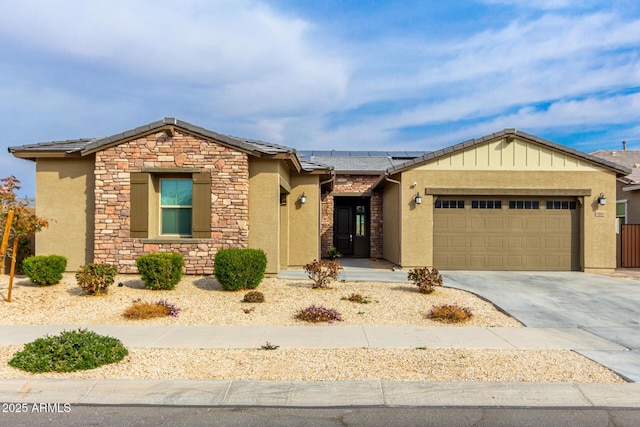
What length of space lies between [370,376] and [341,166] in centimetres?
A: 1569

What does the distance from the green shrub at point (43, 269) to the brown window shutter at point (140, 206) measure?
2.01 metres

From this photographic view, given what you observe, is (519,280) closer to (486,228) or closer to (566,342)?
(486,228)

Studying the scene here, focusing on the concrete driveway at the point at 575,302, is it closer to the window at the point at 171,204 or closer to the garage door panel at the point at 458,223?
the garage door panel at the point at 458,223

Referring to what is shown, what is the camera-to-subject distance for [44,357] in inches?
205

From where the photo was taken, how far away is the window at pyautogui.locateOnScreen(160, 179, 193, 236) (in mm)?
12047

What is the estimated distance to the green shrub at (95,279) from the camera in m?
9.19

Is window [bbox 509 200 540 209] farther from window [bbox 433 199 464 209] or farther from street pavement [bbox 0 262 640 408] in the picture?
street pavement [bbox 0 262 640 408]

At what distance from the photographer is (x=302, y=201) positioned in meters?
14.5

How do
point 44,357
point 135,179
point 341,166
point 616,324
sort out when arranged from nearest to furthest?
point 44,357, point 616,324, point 135,179, point 341,166

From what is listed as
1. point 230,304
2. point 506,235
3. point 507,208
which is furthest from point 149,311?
point 507,208

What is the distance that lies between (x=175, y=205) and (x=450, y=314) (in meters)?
7.98

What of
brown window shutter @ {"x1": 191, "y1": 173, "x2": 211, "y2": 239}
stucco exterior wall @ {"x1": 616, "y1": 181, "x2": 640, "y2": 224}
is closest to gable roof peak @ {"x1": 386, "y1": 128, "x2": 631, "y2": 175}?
stucco exterior wall @ {"x1": 616, "y1": 181, "x2": 640, "y2": 224}

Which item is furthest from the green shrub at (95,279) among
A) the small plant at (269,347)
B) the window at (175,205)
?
the small plant at (269,347)

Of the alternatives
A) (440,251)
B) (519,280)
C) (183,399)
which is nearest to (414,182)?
(440,251)
